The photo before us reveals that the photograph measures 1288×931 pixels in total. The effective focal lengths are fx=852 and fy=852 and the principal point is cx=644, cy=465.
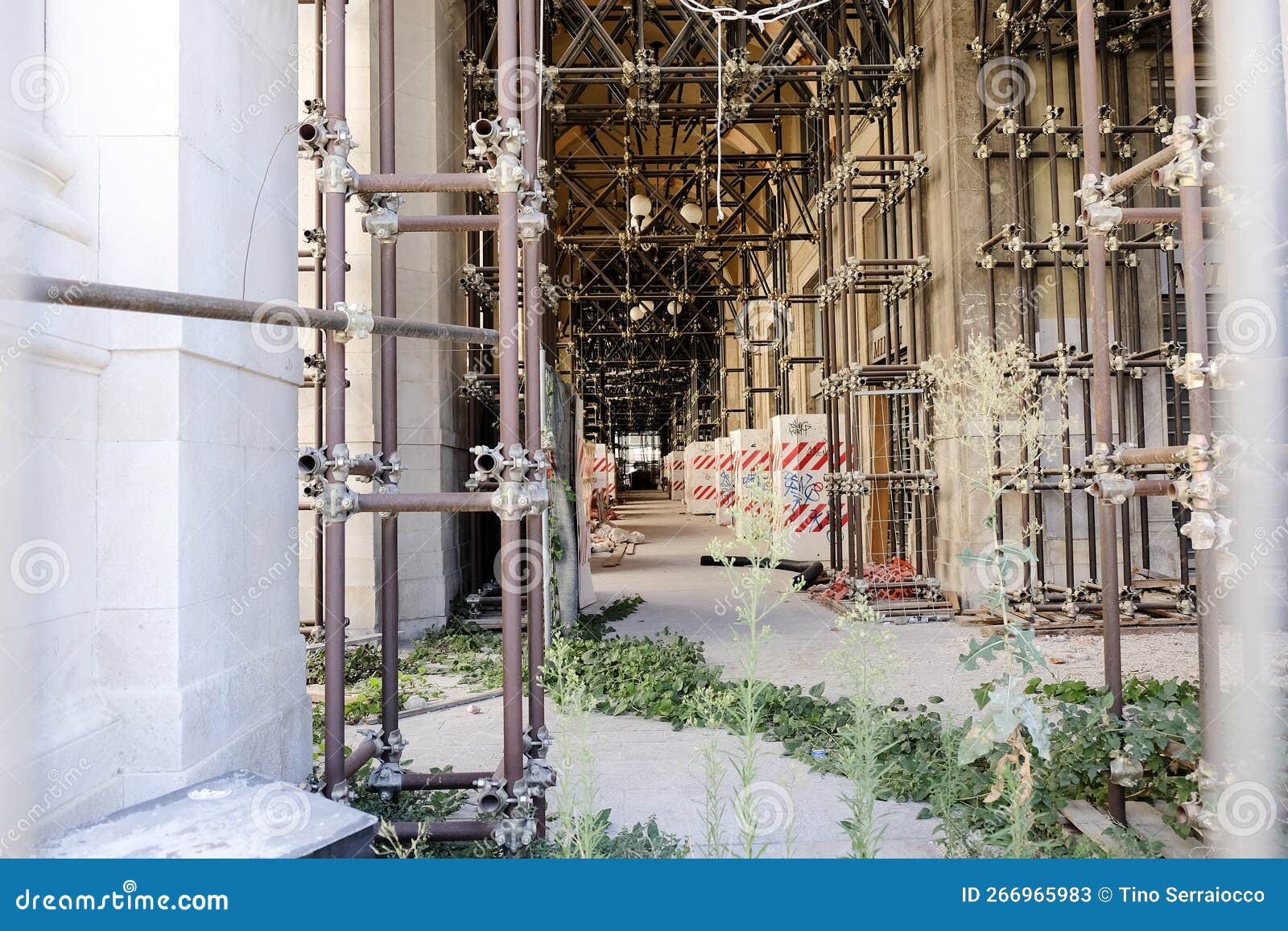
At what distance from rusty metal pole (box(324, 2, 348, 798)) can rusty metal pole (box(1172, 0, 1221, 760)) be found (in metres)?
2.69

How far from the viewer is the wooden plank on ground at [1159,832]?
2.90 m

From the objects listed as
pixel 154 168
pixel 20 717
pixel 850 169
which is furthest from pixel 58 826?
pixel 850 169

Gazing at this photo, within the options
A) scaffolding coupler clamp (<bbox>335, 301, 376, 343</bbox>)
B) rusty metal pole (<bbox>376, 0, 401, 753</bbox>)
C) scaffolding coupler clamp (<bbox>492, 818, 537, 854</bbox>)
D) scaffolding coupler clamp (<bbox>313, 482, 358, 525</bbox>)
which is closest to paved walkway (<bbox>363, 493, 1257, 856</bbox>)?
scaffolding coupler clamp (<bbox>492, 818, 537, 854</bbox>)

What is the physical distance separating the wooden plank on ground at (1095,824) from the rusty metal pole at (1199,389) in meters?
0.50

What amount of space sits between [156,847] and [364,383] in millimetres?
5893

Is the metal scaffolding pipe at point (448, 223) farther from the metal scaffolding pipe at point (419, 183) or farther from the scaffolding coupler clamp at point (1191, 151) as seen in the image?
the scaffolding coupler clamp at point (1191, 151)

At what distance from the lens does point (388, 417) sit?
136 inches

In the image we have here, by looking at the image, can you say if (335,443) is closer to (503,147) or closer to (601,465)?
(503,147)

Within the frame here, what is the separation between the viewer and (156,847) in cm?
203

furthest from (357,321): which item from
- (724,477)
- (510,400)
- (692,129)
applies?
(724,477)

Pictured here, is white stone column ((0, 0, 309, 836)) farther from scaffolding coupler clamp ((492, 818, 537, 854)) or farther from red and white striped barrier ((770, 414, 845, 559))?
red and white striped barrier ((770, 414, 845, 559))

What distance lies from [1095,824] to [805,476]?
11.2 metres

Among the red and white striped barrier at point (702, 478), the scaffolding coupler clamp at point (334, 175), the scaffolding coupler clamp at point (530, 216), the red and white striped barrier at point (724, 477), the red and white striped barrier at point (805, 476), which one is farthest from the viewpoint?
the red and white striped barrier at point (702, 478)

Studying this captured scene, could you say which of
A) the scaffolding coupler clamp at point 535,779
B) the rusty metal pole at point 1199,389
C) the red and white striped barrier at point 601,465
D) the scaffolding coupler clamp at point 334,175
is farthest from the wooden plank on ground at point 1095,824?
the red and white striped barrier at point 601,465
